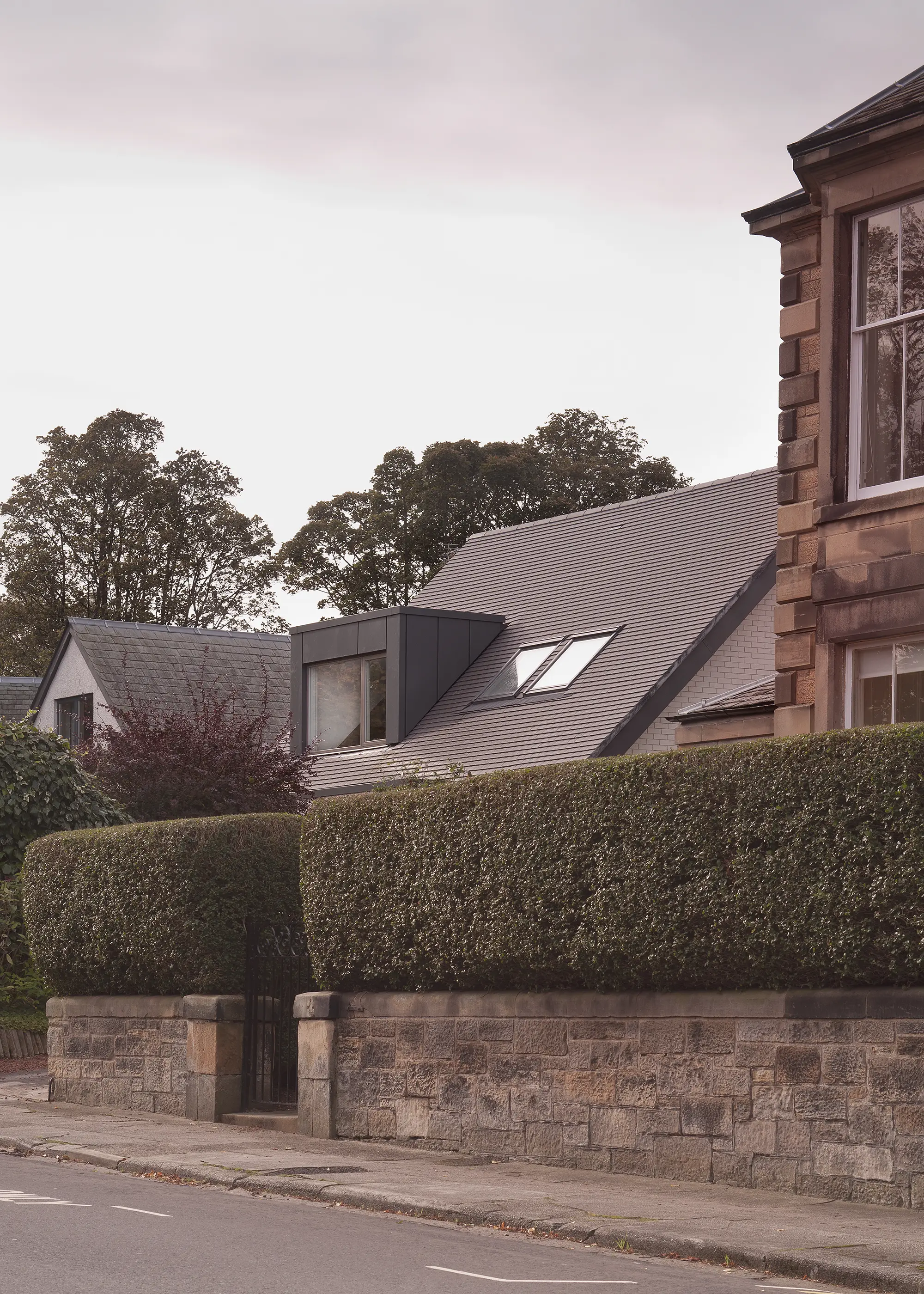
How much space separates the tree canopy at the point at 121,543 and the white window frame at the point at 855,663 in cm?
5172

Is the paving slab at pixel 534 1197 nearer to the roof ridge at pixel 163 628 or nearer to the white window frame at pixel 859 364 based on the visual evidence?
the white window frame at pixel 859 364

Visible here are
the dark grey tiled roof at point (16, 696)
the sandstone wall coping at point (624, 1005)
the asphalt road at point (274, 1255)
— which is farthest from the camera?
the dark grey tiled roof at point (16, 696)

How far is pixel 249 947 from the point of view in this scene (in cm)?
1691

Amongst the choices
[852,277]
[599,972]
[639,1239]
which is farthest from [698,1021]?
[852,277]

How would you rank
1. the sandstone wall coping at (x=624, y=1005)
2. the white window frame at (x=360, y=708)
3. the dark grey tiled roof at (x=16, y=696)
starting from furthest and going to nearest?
the dark grey tiled roof at (x=16, y=696), the white window frame at (x=360, y=708), the sandstone wall coping at (x=624, y=1005)

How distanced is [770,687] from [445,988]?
16.2ft

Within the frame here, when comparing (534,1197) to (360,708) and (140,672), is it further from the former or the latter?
(140,672)

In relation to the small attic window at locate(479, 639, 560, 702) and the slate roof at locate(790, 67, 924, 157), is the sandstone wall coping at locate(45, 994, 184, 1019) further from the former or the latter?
the small attic window at locate(479, 639, 560, 702)

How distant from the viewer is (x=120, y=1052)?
17.9 m

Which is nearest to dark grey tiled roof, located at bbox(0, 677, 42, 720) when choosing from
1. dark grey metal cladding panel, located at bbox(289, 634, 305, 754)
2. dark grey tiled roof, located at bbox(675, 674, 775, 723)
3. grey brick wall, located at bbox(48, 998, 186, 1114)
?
dark grey metal cladding panel, located at bbox(289, 634, 305, 754)

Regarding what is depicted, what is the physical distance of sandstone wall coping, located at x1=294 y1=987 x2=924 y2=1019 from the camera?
11.2 m

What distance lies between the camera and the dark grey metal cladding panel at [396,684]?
3095 cm

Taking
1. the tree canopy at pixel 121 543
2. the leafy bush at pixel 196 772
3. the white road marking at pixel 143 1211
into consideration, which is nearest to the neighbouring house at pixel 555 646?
the leafy bush at pixel 196 772

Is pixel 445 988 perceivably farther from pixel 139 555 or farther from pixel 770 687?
pixel 139 555
